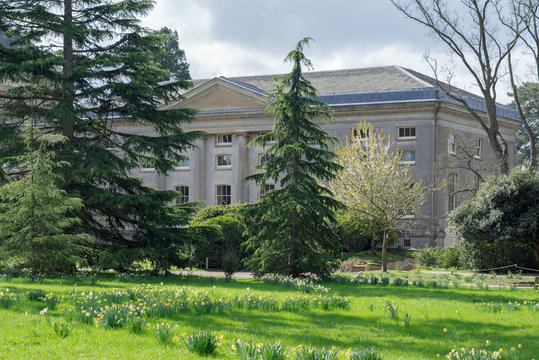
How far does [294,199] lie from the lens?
21547 mm

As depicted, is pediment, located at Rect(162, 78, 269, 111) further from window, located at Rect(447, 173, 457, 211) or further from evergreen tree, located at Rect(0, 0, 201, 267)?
evergreen tree, located at Rect(0, 0, 201, 267)

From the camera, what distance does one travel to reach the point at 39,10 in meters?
22.8

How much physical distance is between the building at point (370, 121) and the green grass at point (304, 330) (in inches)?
1251

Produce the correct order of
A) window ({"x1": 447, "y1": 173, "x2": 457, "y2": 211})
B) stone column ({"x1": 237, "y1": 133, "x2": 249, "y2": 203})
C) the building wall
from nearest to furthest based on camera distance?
window ({"x1": 447, "y1": 173, "x2": 457, "y2": 211}), the building wall, stone column ({"x1": 237, "y1": 133, "x2": 249, "y2": 203})

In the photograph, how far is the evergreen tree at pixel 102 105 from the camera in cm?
2245

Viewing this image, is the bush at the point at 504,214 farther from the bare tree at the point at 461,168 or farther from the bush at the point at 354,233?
the bare tree at the point at 461,168

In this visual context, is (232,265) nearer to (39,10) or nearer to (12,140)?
(12,140)

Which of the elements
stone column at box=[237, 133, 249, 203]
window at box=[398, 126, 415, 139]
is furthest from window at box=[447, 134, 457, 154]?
stone column at box=[237, 133, 249, 203]

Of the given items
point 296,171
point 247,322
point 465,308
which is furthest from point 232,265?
point 247,322

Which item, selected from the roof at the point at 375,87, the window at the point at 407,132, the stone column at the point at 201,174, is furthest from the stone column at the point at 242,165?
the window at the point at 407,132

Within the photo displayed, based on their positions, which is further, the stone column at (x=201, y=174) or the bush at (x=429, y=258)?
the stone column at (x=201, y=174)

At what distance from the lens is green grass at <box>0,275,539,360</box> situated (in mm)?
7980

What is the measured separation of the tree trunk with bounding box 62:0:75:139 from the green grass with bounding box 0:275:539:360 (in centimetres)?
1186

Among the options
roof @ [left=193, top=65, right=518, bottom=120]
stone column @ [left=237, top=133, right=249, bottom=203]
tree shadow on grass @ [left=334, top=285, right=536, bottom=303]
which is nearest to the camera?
tree shadow on grass @ [left=334, top=285, right=536, bottom=303]
